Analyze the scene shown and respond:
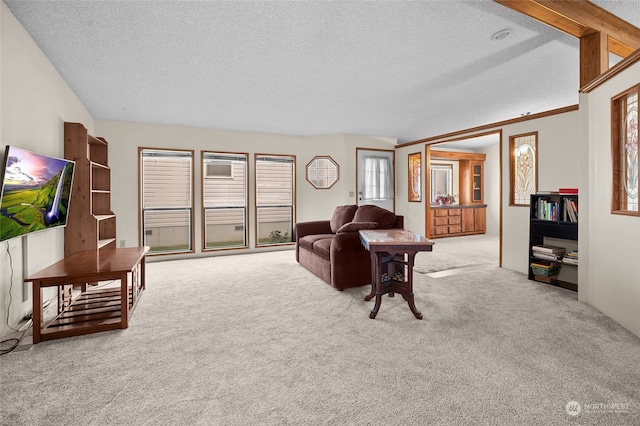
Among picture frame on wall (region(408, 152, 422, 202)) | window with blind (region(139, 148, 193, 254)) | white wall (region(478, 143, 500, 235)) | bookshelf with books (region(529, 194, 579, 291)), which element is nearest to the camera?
bookshelf with books (region(529, 194, 579, 291))

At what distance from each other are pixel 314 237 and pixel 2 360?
3.26 meters

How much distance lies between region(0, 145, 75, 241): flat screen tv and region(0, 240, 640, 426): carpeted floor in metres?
0.97

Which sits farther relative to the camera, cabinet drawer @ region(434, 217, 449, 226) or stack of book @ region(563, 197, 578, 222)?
cabinet drawer @ region(434, 217, 449, 226)

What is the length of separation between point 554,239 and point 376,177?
12.2ft

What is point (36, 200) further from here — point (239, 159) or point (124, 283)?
point (239, 159)

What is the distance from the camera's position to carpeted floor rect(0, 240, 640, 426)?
1.50 metres

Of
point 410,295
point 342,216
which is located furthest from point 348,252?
point 342,216

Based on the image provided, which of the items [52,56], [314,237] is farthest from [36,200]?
[314,237]

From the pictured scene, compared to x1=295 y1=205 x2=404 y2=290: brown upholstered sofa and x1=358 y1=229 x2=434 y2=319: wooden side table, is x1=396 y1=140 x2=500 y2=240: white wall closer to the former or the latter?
x1=295 y1=205 x2=404 y2=290: brown upholstered sofa

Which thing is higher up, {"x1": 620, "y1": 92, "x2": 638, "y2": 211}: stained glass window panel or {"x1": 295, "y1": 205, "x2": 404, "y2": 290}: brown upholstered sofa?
{"x1": 620, "y1": 92, "x2": 638, "y2": 211}: stained glass window panel

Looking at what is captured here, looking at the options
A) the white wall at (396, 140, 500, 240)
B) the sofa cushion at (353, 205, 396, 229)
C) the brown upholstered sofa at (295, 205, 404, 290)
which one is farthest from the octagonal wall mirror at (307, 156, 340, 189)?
the sofa cushion at (353, 205, 396, 229)

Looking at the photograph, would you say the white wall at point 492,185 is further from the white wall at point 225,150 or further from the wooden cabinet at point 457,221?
the white wall at point 225,150

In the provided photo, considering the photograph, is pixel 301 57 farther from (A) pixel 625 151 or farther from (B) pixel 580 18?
(A) pixel 625 151

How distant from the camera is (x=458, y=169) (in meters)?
8.70
